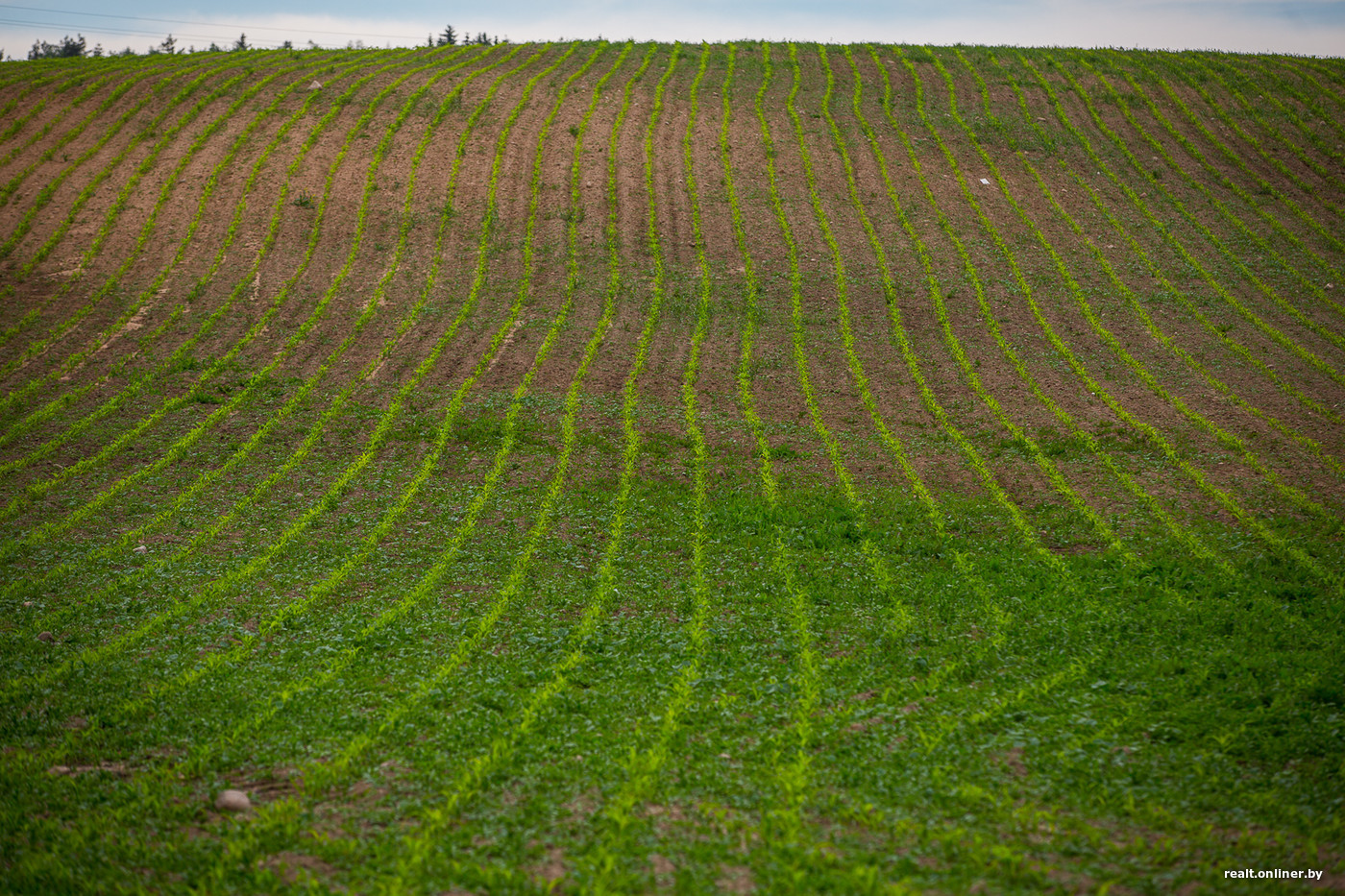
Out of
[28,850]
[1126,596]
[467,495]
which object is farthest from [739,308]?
[28,850]

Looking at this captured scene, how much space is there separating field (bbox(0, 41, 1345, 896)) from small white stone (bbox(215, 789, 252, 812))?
208 millimetres

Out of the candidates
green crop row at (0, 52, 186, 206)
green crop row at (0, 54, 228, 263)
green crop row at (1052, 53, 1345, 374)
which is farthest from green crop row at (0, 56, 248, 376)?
green crop row at (1052, 53, 1345, 374)

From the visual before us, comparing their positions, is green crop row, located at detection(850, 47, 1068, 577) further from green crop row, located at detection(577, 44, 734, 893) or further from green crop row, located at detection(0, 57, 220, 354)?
green crop row, located at detection(0, 57, 220, 354)

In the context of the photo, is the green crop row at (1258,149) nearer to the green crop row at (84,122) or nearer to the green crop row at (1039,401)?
the green crop row at (1039,401)

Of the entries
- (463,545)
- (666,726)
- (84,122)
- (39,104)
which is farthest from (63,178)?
(666,726)

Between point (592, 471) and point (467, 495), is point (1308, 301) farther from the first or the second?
point (467, 495)

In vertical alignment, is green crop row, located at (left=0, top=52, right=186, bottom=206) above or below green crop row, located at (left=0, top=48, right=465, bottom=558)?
above

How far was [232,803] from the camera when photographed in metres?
7.71

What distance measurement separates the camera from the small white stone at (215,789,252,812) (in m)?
7.71

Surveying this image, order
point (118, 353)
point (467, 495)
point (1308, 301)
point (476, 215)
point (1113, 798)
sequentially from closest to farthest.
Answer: point (1113, 798) < point (467, 495) < point (118, 353) < point (1308, 301) < point (476, 215)

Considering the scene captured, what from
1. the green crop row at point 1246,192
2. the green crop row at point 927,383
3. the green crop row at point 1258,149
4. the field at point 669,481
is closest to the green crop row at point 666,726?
the field at point 669,481

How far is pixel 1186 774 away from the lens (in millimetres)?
8016

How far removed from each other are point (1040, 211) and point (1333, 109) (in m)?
17.3

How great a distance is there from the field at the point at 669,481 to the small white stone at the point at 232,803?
208 millimetres
